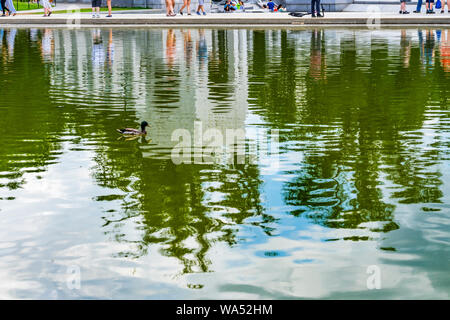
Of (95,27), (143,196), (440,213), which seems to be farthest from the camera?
(95,27)

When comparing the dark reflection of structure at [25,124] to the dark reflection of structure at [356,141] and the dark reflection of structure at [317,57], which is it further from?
the dark reflection of structure at [317,57]

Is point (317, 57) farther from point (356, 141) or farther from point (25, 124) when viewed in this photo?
point (356, 141)

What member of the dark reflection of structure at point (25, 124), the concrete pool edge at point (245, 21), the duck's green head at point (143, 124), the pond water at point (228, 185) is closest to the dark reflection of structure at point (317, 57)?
the pond water at point (228, 185)

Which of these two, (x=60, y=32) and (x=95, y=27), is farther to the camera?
(x=95, y=27)

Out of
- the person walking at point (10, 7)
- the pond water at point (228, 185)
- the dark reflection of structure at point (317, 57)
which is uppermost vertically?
the person walking at point (10, 7)

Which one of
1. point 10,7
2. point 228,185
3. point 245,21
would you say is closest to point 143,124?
point 228,185

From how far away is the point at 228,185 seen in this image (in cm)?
991

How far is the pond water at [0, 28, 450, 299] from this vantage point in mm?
7078

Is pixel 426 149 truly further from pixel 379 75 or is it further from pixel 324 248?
pixel 379 75

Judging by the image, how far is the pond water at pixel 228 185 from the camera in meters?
7.08

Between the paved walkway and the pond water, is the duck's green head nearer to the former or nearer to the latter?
the pond water

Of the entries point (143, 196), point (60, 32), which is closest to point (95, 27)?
point (60, 32)

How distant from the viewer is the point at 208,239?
7.95 metres
